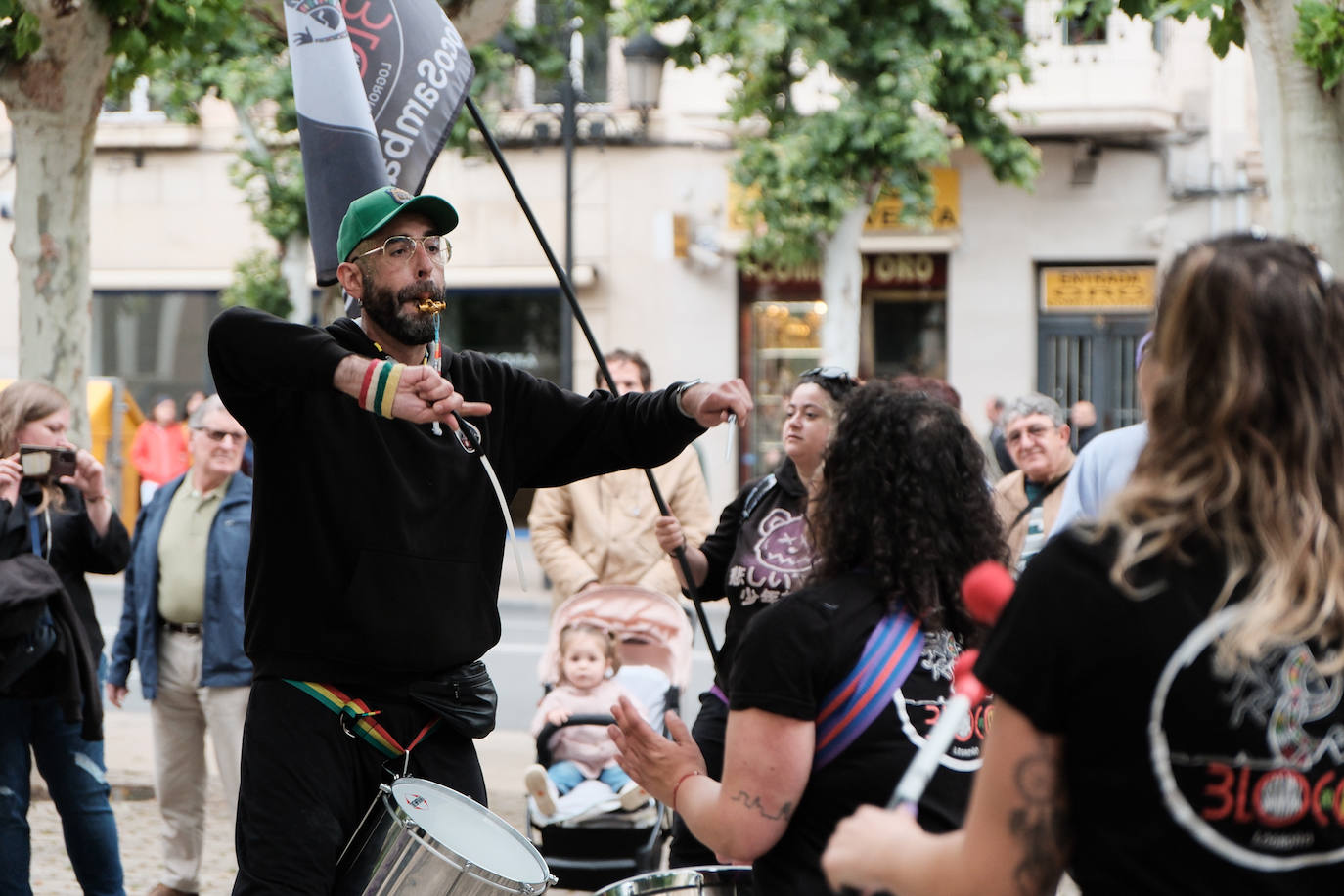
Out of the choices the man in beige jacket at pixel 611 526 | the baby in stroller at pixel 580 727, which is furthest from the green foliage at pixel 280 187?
the baby in stroller at pixel 580 727

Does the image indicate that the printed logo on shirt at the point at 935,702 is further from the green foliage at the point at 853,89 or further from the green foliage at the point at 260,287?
the green foliage at the point at 260,287

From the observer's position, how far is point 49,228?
800 cm

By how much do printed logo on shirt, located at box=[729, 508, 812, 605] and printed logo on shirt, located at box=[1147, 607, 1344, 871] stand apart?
296 centimetres

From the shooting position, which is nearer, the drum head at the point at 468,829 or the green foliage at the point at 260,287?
the drum head at the point at 468,829

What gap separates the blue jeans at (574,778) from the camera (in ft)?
20.7

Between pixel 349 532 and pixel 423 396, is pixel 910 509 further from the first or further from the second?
pixel 349 532

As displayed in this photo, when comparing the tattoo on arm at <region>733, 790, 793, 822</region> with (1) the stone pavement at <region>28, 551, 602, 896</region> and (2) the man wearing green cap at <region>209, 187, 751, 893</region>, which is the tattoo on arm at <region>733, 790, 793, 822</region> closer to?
(2) the man wearing green cap at <region>209, 187, 751, 893</region>

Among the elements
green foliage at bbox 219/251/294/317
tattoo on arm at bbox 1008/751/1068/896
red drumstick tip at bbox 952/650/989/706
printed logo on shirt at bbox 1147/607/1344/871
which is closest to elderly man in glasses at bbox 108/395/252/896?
red drumstick tip at bbox 952/650/989/706

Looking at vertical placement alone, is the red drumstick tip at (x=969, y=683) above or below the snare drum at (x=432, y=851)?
above

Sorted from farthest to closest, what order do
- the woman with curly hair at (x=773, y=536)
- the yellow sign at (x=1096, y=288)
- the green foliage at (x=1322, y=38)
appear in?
the yellow sign at (x=1096, y=288) → the green foliage at (x=1322, y=38) → the woman with curly hair at (x=773, y=536)

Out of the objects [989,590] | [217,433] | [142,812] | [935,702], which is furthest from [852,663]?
[142,812]

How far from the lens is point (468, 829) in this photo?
3615mm

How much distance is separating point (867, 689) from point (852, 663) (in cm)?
5

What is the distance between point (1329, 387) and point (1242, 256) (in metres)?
0.18
